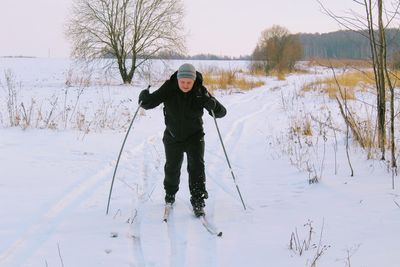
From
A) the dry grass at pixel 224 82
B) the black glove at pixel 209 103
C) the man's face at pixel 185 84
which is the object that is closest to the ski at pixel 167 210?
the black glove at pixel 209 103

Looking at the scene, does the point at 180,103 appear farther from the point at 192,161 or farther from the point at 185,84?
the point at 192,161

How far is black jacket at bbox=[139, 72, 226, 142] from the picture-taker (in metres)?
4.62

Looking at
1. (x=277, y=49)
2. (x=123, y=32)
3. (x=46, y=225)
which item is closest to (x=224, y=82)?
(x=123, y=32)

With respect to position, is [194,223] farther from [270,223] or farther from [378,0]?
[378,0]

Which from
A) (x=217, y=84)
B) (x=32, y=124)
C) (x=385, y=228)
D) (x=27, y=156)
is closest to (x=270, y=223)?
(x=385, y=228)

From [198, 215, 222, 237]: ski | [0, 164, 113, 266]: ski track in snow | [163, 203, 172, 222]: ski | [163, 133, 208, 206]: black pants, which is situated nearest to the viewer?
[0, 164, 113, 266]: ski track in snow

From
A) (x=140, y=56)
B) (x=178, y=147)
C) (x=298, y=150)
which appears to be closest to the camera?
(x=178, y=147)

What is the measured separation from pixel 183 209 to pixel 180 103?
4.08 ft

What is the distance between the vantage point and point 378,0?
20.0ft

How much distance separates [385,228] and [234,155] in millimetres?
4041

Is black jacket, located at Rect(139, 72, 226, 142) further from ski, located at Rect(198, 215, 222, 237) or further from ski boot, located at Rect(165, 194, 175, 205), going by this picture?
ski, located at Rect(198, 215, 222, 237)

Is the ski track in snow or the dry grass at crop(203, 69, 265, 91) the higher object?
the dry grass at crop(203, 69, 265, 91)

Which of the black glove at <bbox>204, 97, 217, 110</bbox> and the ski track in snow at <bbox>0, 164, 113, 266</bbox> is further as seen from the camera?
the black glove at <bbox>204, 97, 217, 110</bbox>

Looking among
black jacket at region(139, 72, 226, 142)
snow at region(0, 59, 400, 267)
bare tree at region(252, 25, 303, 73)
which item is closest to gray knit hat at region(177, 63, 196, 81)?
black jacket at region(139, 72, 226, 142)
